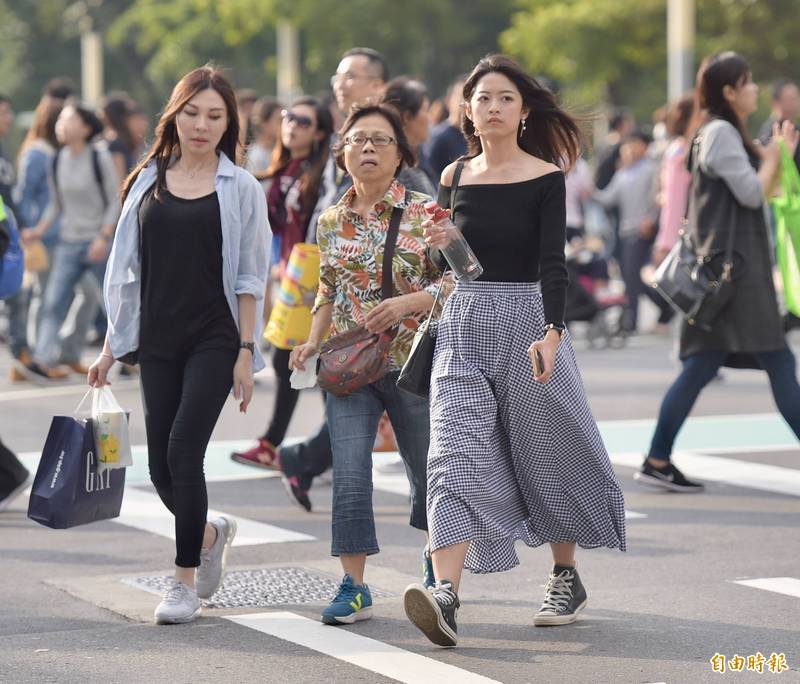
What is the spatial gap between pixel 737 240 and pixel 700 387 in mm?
736

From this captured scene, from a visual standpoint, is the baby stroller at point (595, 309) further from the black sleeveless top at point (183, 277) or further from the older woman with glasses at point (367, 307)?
the black sleeveless top at point (183, 277)

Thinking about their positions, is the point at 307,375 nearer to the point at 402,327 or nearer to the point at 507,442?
the point at 402,327

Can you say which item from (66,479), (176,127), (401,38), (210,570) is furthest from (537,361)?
(401,38)

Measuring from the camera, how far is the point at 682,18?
24.4 metres

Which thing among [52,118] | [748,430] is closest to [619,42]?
[52,118]

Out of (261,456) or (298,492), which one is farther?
(261,456)

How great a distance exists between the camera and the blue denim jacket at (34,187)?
1375cm

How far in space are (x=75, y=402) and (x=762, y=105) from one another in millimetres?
29307

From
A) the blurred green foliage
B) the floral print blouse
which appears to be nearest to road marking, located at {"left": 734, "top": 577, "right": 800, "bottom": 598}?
the floral print blouse

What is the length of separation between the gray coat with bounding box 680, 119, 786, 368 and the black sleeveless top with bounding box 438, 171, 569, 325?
305 centimetres

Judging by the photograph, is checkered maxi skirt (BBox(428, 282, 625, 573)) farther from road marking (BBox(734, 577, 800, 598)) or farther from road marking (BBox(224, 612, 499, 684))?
road marking (BBox(734, 577, 800, 598))

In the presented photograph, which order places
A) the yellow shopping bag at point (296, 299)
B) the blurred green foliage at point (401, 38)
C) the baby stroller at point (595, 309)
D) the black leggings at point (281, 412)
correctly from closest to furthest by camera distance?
the yellow shopping bag at point (296, 299) < the black leggings at point (281, 412) < the baby stroller at point (595, 309) < the blurred green foliage at point (401, 38)

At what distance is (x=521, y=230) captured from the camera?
5914mm

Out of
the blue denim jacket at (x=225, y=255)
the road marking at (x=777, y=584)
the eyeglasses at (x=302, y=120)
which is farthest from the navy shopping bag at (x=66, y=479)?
the eyeglasses at (x=302, y=120)
